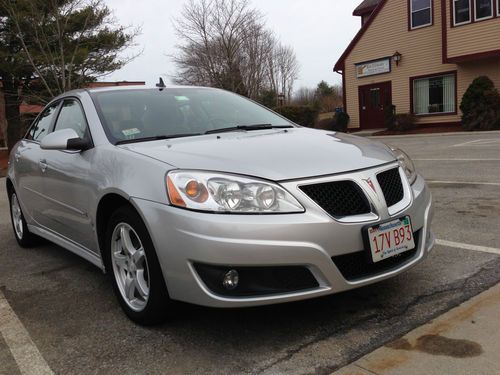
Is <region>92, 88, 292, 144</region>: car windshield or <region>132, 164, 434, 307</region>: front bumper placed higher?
<region>92, 88, 292, 144</region>: car windshield

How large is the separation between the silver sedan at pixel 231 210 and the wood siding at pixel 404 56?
698 inches

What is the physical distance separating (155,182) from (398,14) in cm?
2070

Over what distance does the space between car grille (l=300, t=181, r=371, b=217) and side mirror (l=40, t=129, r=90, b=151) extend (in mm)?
1685

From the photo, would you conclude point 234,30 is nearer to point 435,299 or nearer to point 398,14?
point 398,14

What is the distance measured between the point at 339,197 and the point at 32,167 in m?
2.99

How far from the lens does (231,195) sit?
2.63m

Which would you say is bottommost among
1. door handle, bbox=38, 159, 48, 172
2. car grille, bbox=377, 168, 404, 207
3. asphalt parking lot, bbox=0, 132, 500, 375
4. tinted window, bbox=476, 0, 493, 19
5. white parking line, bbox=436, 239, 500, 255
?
asphalt parking lot, bbox=0, 132, 500, 375

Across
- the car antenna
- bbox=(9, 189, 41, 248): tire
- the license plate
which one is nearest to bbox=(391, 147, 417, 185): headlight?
the license plate

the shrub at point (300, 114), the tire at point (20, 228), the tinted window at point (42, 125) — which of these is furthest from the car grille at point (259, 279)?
the shrub at point (300, 114)

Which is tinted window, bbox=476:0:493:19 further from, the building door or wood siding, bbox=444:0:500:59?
the building door

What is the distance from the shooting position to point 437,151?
1227cm

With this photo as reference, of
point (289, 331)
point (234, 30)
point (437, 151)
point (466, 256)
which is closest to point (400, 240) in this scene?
point (289, 331)

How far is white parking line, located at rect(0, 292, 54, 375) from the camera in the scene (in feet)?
8.77

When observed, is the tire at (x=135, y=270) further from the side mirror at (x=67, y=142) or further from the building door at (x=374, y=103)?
the building door at (x=374, y=103)
